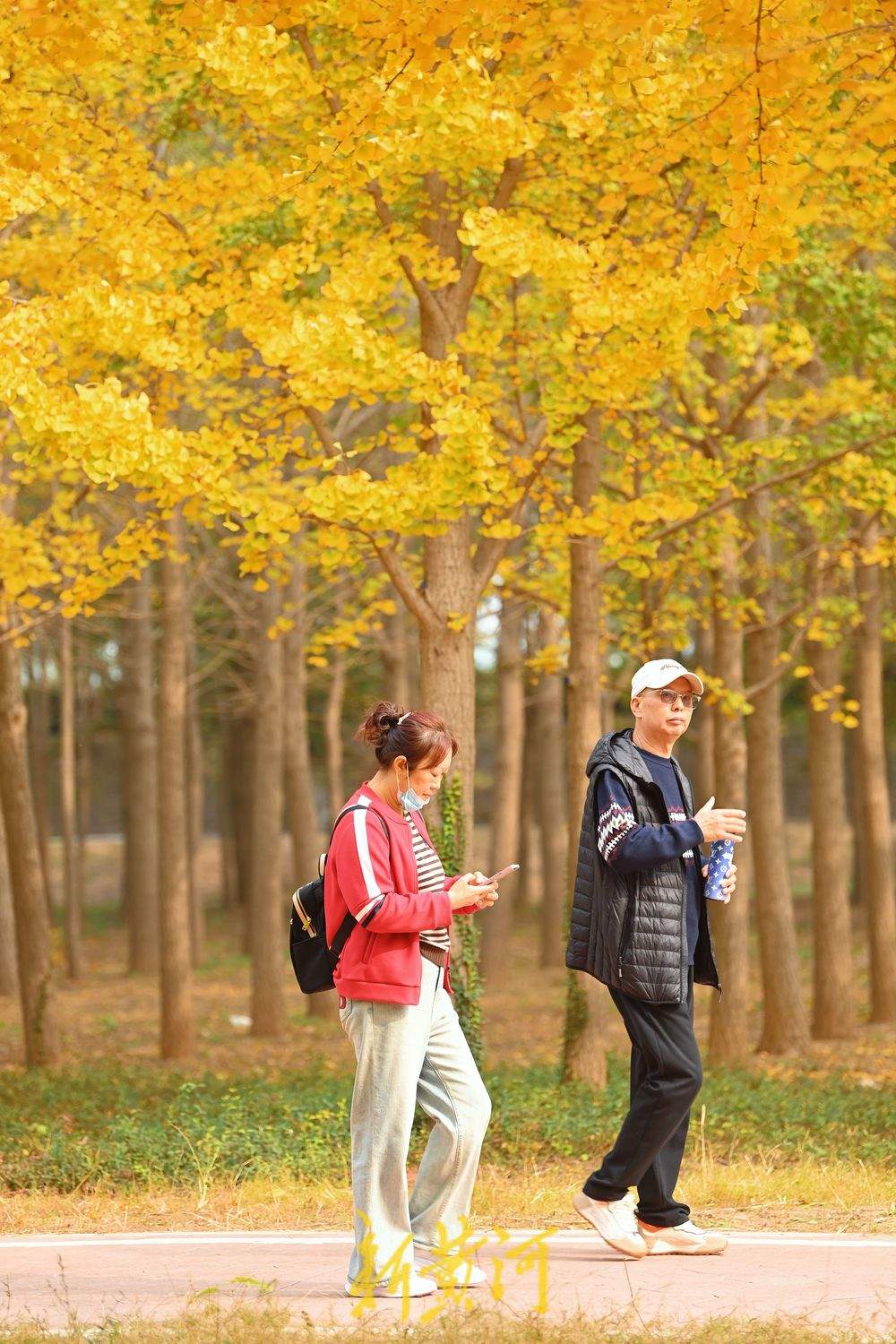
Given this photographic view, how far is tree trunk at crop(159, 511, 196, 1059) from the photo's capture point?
15.5 m

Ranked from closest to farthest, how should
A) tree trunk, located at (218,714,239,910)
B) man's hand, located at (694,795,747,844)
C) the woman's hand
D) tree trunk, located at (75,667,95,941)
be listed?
the woman's hand → man's hand, located at (694,795,747,844) → tree trunk, located at (75,667,95,941) → tree trunk, located at (218,714,239,910)

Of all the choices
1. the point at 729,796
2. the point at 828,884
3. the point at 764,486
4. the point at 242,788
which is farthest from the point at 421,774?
the point at 242,788

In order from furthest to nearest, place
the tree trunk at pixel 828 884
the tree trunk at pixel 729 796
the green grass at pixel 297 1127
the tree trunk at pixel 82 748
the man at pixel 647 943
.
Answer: the tree trunk at pixel 82 748 < the tree trunk at pixel 828 884 < the tree trunk at pixel 729 796 < the green grass at pixel 297 1127 < the man at pixel 647 943

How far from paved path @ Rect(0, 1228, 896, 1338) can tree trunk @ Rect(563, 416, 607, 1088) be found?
18.5 feet

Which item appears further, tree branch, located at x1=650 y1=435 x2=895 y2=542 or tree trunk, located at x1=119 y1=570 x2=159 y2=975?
tree trunk, located at x1=119 y1=570 x2=159 y2=975

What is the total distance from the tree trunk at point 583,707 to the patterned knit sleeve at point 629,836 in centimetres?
610

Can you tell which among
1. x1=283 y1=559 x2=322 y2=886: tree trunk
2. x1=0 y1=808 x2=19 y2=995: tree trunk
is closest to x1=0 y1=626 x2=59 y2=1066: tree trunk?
x1=283 y1=559 x2=322 y2=886: tree trunk

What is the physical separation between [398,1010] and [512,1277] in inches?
40.6

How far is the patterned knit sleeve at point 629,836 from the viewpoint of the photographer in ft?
17.8

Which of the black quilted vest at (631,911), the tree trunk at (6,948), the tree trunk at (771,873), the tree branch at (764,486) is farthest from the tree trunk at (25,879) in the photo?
the black quilted vest at (631,911)

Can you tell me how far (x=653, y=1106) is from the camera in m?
5.58

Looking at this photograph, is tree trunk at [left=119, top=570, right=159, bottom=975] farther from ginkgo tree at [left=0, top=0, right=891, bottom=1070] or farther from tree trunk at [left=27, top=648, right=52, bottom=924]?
ginkgo tree at [left=0, top=0, right=891, bottom=1070]

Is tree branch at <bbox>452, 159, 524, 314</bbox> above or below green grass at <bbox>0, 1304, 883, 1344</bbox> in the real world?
above

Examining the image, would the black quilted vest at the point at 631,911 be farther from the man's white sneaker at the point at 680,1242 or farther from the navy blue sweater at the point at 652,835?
the man's white sneaker at the point at 680,1242
